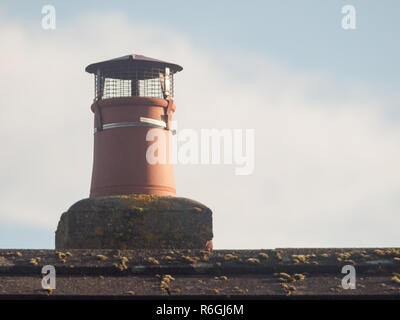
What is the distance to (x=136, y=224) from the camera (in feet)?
75.2

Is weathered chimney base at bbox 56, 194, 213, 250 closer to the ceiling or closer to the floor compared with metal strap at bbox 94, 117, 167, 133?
closer to the floor

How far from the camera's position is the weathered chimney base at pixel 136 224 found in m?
22.7

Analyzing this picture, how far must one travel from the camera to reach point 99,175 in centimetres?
2659

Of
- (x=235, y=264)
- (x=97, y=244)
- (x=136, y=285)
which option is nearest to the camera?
(x=136, y=285)

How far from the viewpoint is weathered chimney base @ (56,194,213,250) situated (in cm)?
2267

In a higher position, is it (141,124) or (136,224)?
(141,124)

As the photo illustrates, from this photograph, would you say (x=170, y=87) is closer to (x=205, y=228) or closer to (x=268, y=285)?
(x=205, y=228)

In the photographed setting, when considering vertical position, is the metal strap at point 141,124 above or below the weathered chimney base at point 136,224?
above

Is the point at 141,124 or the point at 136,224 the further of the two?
the point at 141,124

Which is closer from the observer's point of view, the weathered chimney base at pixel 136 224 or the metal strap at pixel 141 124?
the weathered chimney base at pixel 136 224

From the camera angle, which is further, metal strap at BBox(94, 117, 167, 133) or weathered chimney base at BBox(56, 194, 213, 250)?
metal strap at BBox(94, 117, 167, 133)

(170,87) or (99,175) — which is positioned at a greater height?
(170,87)
